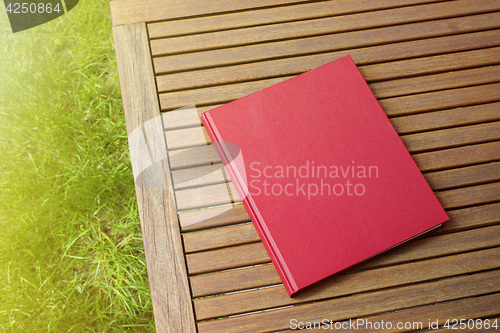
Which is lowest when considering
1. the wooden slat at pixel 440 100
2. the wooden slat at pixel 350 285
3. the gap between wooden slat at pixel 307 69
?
the wooden slat at pixel 350 285

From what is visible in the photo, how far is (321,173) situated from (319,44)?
1.06 ft

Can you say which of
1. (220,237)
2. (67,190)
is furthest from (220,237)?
(67,190)

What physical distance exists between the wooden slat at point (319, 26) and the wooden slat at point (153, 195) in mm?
61

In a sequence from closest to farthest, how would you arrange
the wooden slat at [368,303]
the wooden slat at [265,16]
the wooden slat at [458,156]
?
the wooden slat at [368,303]
the wooden slat at [458,156]
the wooden slat at [265,16]

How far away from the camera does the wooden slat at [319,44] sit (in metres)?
0.95

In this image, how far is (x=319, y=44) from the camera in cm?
97

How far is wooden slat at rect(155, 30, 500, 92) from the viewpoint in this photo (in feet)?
→ 3.05

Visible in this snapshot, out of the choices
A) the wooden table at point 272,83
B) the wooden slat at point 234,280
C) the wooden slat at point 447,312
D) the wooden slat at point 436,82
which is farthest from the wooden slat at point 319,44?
the wooden slat at point 447,312

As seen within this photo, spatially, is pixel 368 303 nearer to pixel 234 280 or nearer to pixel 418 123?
pixel 234 280

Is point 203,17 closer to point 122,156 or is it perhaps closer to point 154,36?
point 154,36

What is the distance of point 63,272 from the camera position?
1.31 m

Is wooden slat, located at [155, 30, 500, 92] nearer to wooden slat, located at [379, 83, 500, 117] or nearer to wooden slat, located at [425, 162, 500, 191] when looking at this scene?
wooden slat, located at [379, 83, 500, 117]

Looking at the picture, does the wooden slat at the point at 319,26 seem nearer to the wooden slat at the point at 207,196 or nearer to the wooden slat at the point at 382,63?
the wooden slat at the point at 382,63

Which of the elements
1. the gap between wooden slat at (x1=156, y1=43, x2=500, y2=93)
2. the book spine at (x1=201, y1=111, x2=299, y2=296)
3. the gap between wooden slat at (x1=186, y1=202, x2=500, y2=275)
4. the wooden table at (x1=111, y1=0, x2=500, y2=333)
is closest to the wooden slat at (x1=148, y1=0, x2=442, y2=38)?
the wooden table at (x1=111, y1=0, x2=500, y2=333)
